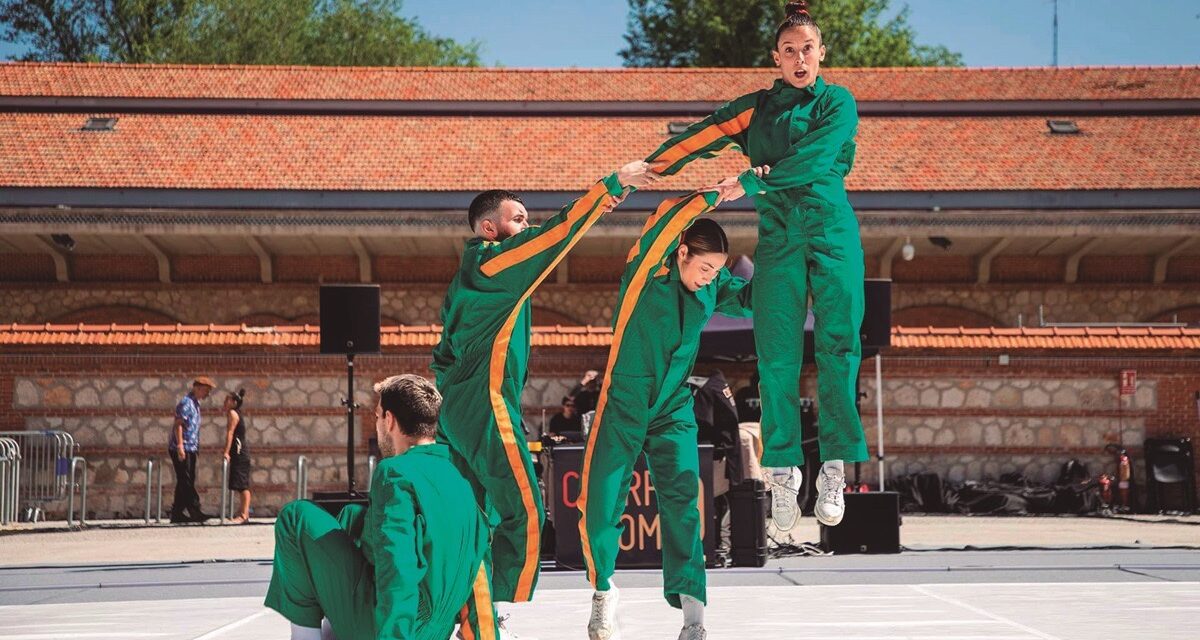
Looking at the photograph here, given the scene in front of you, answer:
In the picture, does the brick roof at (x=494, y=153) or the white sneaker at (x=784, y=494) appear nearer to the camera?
the white sneaker at (x=784, y=494)

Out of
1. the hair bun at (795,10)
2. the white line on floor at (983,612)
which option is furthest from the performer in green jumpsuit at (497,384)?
the white line on floor at (983,612)

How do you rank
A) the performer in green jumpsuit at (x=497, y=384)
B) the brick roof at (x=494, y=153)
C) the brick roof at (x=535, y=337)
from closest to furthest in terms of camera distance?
the performer in green jumpsuit at (x=497, y=384)
the brick roof at (x=535, y=337)
the brick roof at (x=494, y=153)

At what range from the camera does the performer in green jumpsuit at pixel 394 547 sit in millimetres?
4301

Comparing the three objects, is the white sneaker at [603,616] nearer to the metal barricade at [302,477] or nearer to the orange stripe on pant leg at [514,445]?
the orange stripe on pant leg at [514,445]

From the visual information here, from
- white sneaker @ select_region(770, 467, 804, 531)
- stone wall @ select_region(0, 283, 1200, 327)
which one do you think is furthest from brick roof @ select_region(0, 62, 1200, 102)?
white sneaker @ select_region(770, 467, 804, 531)

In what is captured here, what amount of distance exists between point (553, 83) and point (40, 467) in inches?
487

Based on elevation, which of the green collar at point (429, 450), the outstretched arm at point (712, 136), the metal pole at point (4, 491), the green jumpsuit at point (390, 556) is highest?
the outstretched arm at point (712, 136)

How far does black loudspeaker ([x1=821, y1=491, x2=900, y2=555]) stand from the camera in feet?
37.9

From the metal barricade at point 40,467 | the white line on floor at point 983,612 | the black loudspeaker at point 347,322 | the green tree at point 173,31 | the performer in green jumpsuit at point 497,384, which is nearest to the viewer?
the performer in green jumpsuit at point 497,384

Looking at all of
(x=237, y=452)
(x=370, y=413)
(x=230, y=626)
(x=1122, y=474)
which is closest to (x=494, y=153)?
(x=370, y=413)

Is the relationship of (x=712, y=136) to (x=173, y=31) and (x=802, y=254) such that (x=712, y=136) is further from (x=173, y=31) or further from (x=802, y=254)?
(x=173, y=31)

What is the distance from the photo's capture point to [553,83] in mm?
Result: 25609

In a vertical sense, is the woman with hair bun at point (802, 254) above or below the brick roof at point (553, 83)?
below

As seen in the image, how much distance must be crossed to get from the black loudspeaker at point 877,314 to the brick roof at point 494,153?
8.90 meters
